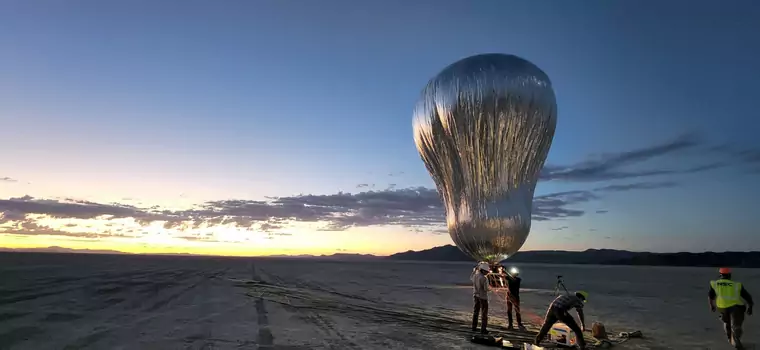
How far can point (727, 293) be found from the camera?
10477mm

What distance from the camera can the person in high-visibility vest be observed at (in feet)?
34.1

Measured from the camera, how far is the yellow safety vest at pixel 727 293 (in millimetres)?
10375

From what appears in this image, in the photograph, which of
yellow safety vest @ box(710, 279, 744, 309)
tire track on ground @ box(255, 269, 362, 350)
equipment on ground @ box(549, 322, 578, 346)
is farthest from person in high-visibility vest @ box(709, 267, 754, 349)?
tire track on ground @ box(255, 269, 362, 350)

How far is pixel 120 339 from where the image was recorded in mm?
11797

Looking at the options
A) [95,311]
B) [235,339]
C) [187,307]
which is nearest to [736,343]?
[235,339]

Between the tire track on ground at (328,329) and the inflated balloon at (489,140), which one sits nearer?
the inflated balloon at (489,140)

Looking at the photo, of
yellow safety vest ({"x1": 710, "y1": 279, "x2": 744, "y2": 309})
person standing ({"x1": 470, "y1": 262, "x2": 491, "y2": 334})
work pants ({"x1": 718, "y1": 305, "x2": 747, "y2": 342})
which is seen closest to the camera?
yellow safety vest ({"x1": 710, "y1": 279, "x2": 744, "y2": 309})

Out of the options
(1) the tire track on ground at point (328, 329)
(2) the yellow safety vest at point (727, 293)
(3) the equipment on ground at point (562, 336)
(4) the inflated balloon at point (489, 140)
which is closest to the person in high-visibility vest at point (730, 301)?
(2) the yellow safety vest at point (727, 293)

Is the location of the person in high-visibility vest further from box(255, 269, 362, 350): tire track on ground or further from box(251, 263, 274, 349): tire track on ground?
box(251, 263, 274, 349): tire track on ground

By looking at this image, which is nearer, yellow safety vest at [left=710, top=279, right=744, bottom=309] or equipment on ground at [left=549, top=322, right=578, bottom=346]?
yellow safety vest at [left=710, top=279, right=744, bottom=309]

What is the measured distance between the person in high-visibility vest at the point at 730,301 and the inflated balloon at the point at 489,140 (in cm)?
418

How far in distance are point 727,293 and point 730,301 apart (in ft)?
0.55

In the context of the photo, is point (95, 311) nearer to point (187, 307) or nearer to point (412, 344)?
point (187, 307)

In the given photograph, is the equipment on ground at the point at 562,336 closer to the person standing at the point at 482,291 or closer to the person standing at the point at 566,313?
the person standing at the point at 566,313
